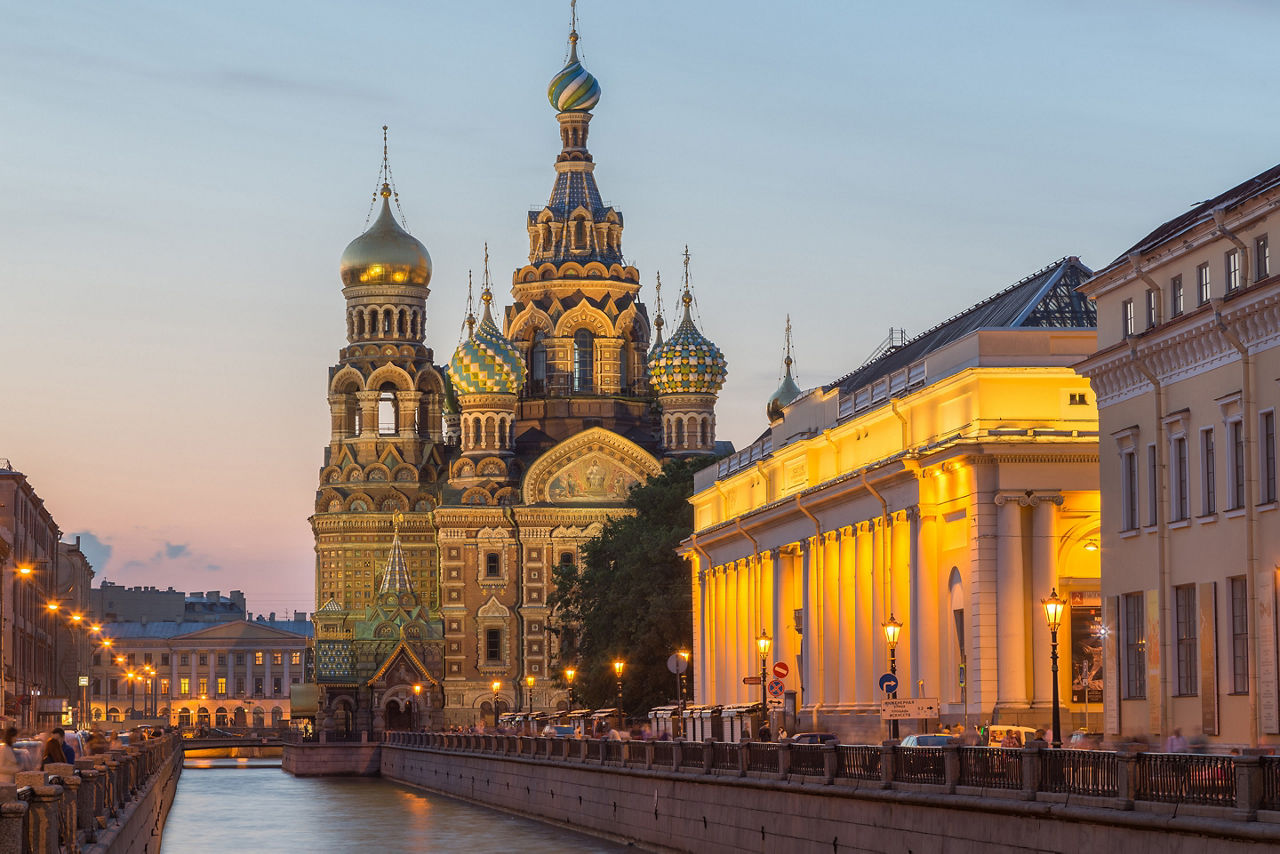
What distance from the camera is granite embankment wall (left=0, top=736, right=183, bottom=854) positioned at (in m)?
19.6

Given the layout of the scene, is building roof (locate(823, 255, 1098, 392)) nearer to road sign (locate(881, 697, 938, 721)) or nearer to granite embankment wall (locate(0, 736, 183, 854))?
road sign (locate(881, 697, 938, 721))

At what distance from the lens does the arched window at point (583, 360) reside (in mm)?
136750

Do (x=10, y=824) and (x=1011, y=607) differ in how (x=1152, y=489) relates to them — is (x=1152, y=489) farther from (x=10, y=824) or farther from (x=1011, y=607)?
(x=10, y=824)

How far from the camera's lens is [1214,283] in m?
38.2

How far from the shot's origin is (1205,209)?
131 ft

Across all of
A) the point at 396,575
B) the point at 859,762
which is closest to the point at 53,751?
the point at 859,762

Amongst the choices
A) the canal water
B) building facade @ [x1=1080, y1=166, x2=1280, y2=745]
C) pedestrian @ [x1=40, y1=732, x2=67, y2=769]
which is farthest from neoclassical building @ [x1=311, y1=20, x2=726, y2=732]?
pedestrian @ [x1=40, y1=732, x2=67, y2=769]

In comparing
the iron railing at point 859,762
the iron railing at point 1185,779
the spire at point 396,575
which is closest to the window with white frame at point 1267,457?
the iron railing at point 859,762

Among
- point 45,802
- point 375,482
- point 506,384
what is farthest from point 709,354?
point 45,802

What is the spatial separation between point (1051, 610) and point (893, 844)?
6397mm

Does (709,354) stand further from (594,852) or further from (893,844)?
(893,844)

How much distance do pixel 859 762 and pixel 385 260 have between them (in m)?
107

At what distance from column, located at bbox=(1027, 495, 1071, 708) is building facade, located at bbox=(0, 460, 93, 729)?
907 inches

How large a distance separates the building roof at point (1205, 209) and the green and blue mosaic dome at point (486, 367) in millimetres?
88242
